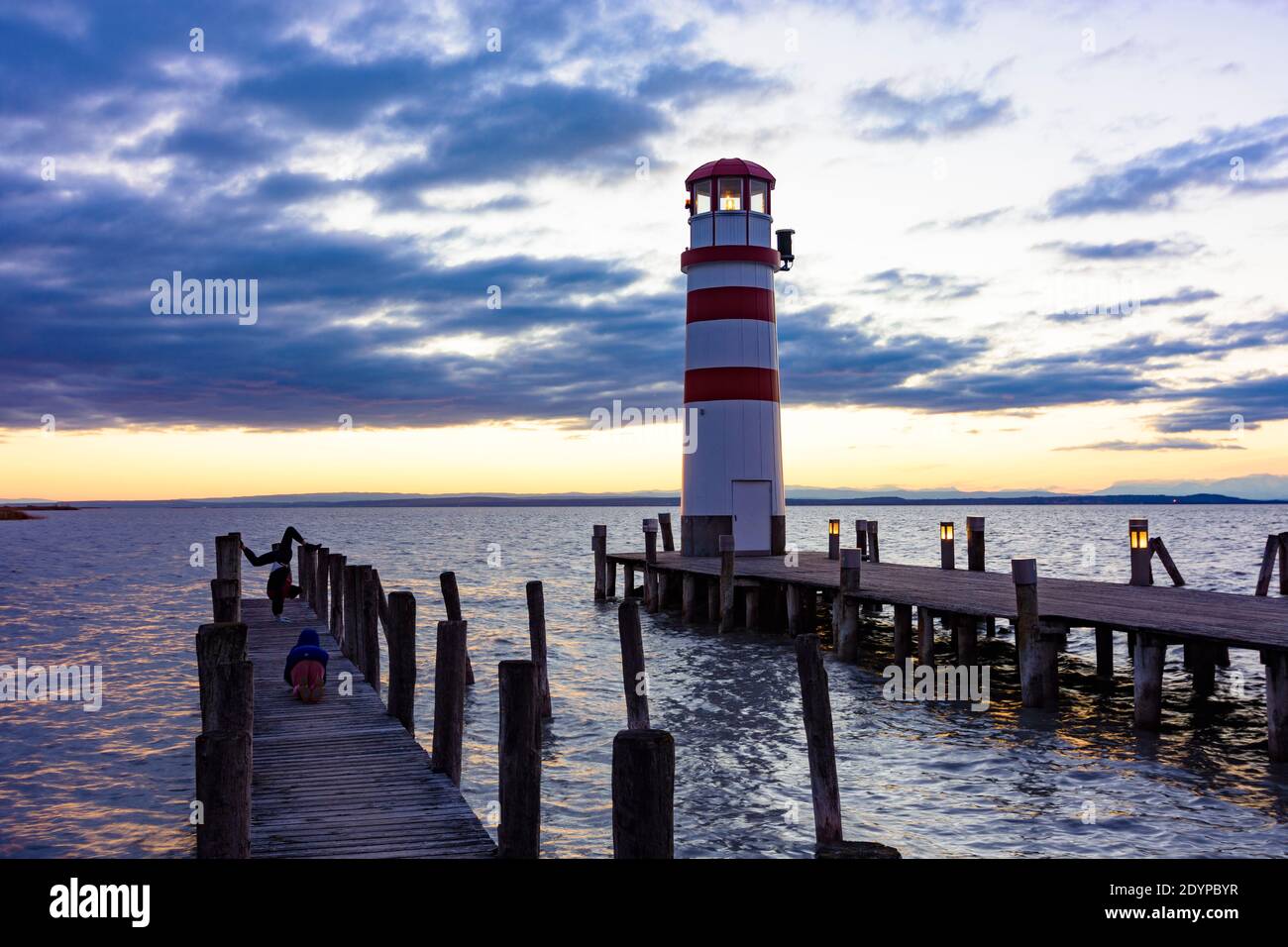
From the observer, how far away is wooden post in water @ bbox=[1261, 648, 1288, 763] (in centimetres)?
1134

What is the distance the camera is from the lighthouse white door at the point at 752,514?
2716cm

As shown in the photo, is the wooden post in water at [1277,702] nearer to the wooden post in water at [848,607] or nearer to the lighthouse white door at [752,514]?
the wooden post in water at [848,607]

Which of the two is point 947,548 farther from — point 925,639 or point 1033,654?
point 1033,654

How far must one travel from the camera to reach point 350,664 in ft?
51.6

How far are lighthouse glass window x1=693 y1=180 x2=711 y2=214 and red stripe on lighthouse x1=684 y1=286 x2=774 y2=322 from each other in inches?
89.5

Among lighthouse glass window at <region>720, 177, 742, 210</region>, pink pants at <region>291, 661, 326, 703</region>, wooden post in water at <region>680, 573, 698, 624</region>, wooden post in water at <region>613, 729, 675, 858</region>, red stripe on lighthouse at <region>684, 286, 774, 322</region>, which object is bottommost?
wooden post in water at <region>680, 573, 698, 624</region>

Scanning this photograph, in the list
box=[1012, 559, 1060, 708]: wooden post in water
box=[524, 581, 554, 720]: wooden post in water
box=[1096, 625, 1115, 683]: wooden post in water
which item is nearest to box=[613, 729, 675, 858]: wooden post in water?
box=[1012, 559, 1060, 708]: wooden post in water

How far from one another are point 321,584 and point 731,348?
1134 centimetres

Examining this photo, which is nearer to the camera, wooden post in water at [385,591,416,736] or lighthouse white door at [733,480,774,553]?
wooden post in water at [385,591,416,736]

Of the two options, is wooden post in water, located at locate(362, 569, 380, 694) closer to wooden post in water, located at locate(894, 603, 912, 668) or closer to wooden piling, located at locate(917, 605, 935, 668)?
wooden piling, located at locate(917, 605, 935, 668)
